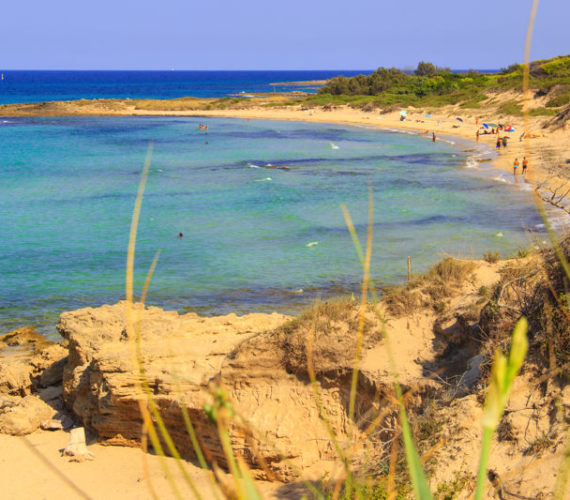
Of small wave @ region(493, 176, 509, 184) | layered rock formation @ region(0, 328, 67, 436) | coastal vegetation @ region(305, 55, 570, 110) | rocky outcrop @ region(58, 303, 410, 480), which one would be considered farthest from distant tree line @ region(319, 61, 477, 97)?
rocky outcrop @ region(58, 303, 410, 480)

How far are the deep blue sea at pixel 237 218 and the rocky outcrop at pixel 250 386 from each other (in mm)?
4177

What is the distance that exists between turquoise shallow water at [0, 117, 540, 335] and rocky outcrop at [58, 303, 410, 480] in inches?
96.4

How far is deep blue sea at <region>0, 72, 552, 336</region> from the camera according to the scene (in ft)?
50.3

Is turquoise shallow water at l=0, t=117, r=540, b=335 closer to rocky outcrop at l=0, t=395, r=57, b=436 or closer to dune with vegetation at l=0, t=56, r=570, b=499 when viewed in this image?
dune with vegetation at l=0, t=56, r=570, b=499

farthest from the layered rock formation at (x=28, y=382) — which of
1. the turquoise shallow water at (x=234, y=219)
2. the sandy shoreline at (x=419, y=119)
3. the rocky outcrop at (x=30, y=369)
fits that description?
the sandy shoreline at (x=419, y=119)

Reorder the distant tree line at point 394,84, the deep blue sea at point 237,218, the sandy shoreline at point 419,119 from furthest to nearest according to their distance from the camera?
the distant tree line at point 394,84, the sandy shoreline at point 419,119, the deep blue sea at point 237,218

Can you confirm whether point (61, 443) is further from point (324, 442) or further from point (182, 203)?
point (182, 203)

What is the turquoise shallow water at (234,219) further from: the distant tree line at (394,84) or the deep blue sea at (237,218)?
the distant tree line at (394,84)

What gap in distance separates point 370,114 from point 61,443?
63.3m

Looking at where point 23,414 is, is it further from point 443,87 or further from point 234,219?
point 443,87

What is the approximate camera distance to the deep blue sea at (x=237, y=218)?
15.3 metres

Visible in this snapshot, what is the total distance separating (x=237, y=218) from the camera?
936 inches

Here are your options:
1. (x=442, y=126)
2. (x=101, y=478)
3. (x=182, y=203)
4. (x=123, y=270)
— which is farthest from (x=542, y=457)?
(x=442, y=126)

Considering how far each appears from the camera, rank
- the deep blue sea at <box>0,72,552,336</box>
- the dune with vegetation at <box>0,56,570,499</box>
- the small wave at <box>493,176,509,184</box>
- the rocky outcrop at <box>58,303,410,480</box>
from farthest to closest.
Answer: the small wave at <box>493,176,509,184</box>
the deep blue sea at <box>0,72,552,336</box>
the rocky outcrop at <box>58,303,410,480</box>
the dune with vegetation at <box>0,56,570,499</box>
